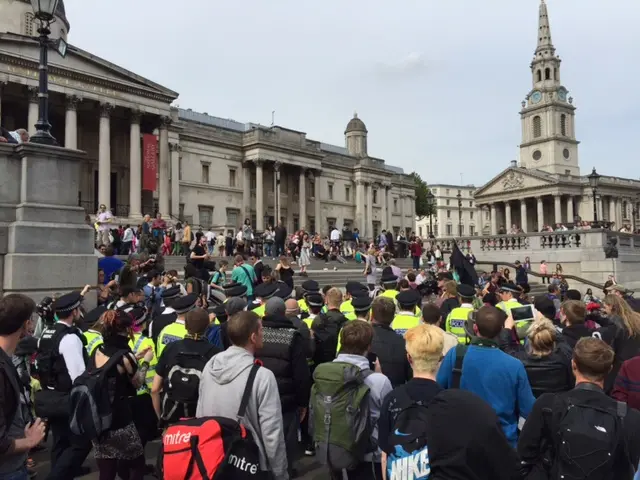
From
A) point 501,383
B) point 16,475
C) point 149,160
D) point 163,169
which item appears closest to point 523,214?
point 163,169

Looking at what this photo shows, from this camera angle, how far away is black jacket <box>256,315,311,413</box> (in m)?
4.59

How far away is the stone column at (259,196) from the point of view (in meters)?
45.8

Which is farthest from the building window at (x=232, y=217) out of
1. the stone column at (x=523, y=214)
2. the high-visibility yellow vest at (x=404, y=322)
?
the stone column at (x=523, y=214)

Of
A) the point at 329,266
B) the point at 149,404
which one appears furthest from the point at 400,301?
the point at 329,266

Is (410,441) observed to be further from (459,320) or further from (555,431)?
(459,320)

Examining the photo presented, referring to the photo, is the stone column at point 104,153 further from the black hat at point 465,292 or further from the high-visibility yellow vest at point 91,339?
the black hat at point 465,292

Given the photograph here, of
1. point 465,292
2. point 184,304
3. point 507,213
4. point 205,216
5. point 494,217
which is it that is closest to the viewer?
point 184,304

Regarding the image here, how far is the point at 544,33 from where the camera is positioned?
321ft

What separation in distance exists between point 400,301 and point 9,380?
4.45 m

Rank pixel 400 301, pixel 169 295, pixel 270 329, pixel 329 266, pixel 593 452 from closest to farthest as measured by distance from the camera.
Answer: pixel 593 452 → pixel 270 329 → pixel 400 301 → pixel 169 295 → pixel 329 266

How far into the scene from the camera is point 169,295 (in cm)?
745

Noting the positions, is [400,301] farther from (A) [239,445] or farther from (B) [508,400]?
(A) [239,445]

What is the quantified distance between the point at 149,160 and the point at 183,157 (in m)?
7.67

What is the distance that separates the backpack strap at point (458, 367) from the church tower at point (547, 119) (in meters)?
95.3
